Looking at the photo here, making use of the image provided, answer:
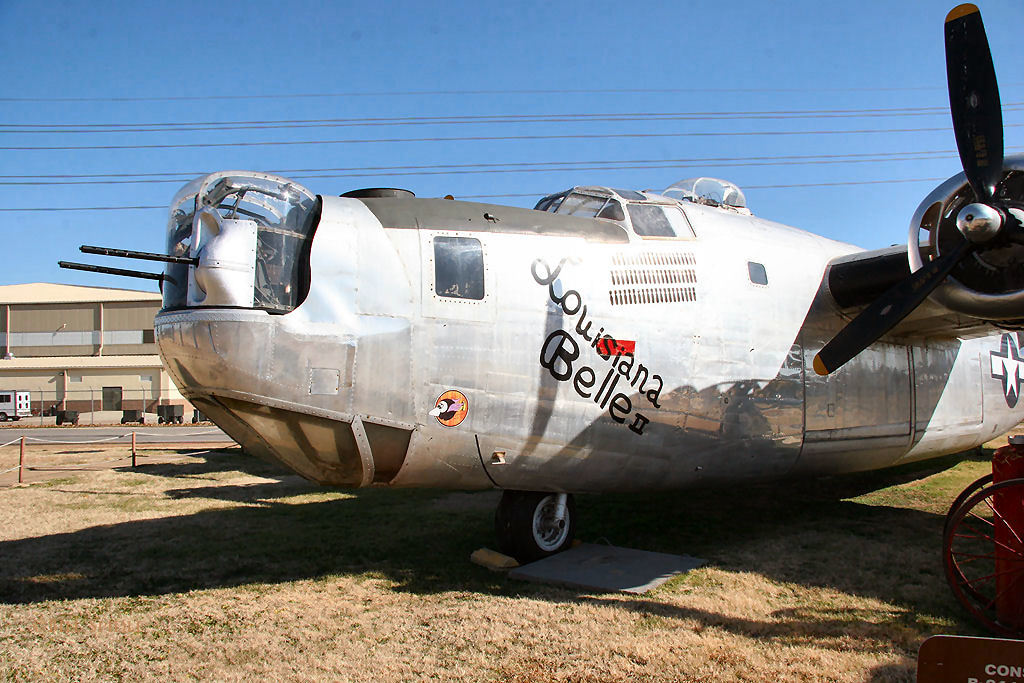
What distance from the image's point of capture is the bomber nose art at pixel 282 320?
589 cm

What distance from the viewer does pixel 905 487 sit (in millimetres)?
12602

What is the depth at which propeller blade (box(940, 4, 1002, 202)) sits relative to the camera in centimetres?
677

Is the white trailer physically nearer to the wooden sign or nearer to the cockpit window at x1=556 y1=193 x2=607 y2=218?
the cockpit window at x1=556 y1=193 x2=607 y2=218

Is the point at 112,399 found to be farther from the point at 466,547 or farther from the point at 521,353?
the point at 521,353

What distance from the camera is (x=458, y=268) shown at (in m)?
6.76

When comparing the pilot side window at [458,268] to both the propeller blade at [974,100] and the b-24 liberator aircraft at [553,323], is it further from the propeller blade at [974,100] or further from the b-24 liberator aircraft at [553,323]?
the propeller blade at [974,100]

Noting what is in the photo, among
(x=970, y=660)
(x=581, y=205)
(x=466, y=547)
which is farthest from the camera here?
(x=466, y=547)

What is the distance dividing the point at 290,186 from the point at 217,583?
4314 mm

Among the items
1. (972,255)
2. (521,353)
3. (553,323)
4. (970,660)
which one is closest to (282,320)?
(521,353)

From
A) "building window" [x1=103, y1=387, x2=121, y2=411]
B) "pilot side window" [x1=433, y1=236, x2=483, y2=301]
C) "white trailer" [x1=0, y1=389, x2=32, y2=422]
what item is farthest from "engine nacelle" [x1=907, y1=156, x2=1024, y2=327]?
"building window" [x1=103, y1=387, x2=121, y2=411]

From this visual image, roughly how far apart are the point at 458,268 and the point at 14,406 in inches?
1968

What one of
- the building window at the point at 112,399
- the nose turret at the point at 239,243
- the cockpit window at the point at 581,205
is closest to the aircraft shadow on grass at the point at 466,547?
the nose turret at the point at 239,243

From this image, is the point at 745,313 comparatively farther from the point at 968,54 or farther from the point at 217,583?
the point at 217,583

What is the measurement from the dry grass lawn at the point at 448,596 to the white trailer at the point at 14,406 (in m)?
40.5
